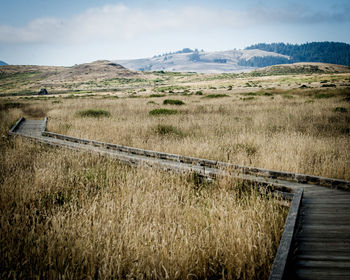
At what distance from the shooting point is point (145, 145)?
9.09 metres

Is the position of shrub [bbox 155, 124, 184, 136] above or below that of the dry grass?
above

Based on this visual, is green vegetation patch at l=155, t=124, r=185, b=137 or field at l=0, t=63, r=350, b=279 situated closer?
field at l=0, t=63, r=350, b=279

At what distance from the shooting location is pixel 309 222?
3582 millimetres

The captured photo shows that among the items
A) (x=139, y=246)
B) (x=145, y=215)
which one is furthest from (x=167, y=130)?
(x=139, y=246)

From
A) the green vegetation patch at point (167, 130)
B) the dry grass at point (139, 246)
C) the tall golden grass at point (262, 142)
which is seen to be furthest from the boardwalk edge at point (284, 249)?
the green vegetation patch at point (167, 130)

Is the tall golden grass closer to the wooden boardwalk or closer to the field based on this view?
the field

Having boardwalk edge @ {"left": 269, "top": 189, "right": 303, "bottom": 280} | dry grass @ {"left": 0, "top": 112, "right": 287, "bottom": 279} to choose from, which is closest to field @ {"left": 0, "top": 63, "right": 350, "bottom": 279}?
dry grass @ {"left": 0, "top": 112, "right": 287, "bottom": 279}

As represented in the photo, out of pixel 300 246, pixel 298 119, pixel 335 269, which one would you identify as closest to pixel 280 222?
pixel 300 246

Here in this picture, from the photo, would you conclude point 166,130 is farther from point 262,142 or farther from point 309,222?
point 309,222

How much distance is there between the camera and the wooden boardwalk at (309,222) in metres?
2.51

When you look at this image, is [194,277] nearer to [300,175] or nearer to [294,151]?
[300,175]

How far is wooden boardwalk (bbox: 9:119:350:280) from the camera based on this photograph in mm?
2510

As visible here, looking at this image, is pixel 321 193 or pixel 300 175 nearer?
pixel 321 193

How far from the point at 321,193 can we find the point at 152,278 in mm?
3842
